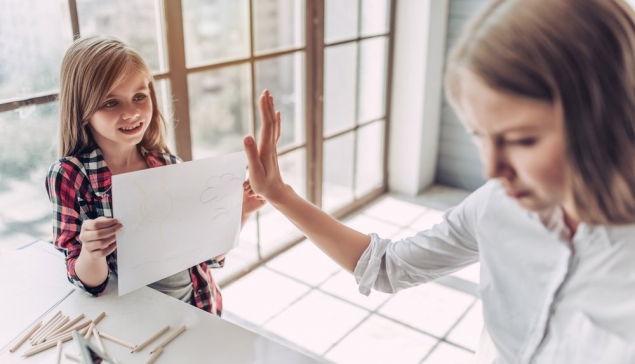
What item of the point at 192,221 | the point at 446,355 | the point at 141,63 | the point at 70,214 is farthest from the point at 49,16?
the point at 446,355

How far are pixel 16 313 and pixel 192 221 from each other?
15.7 inches

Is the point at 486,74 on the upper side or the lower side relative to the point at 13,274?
upper

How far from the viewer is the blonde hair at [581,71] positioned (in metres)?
0.65

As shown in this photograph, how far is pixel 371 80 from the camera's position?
140 inches

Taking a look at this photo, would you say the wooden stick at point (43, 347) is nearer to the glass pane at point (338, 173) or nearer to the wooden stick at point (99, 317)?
the wooden stick at point (99, 317)

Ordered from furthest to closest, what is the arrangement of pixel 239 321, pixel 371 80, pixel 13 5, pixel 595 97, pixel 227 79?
pixel 227 79 → pixel 371 80 → pixel 239 321 → pixel 13 5 → pixel 595 97

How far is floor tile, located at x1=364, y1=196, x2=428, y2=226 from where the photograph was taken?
11.3ft

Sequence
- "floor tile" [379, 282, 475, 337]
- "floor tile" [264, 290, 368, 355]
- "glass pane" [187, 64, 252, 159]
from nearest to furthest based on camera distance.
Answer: "floor tile" [264, 290, 368, 355]
"floor tile" [379, 282, 475, 337]
"glass pane" [187, 64, 252, 159]

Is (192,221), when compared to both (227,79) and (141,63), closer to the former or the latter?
(141,63)

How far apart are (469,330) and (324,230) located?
1510 mm

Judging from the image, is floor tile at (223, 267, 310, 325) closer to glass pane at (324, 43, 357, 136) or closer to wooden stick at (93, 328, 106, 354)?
glass pane at (324, 43, 357, 136)

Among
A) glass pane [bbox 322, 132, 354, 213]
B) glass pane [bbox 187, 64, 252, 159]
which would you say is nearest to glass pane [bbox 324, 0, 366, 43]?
glass pane [bbox 322, 132, 354, 213]

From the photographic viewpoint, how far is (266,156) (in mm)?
1152

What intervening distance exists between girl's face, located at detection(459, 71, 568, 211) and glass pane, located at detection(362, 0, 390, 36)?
269 cm
